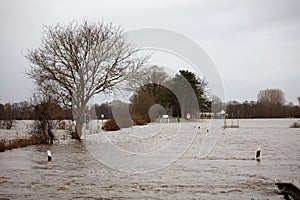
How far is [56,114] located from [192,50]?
1259 cm

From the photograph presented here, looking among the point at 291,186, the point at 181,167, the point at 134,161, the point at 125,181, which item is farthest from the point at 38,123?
the point at 291,186

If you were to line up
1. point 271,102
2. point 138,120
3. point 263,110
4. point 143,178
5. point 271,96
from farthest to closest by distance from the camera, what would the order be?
point 271,96 → point 271,102 → point 263,110 → point 138,120 → point 143,178

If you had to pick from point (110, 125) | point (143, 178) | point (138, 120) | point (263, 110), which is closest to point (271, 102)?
point (263, 110)

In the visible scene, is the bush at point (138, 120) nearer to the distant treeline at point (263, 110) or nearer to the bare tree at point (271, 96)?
the distant treeline at point (263, 110)

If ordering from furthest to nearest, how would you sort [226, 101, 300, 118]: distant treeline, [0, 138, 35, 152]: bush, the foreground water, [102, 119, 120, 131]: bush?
[226, 101, 300, 118]: distant treeline → [102, 119, 120, 131]: bush → [0, 138, 35, 152]: bush → the foreground water

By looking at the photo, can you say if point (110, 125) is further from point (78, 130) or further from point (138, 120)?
point (78, 130)

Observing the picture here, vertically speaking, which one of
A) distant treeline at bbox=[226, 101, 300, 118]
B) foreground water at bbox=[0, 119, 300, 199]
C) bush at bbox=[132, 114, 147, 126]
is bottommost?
foreground water at bbox=[0, 119, 300, 199]

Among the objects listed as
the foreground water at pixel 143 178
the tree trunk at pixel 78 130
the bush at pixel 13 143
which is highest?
the tree trunk at pixel 78 130

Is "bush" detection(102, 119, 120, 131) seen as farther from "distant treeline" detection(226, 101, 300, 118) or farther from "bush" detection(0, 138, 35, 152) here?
"distant treeline" detection(226, 101, 300, 118)

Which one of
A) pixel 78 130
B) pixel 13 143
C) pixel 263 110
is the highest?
pixel 263 110

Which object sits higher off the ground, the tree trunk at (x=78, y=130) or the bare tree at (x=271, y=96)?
the bare tree at (x=271, y=96)

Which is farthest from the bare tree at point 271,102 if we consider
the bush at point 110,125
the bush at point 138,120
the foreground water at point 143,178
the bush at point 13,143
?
the foreground water at point 143,178

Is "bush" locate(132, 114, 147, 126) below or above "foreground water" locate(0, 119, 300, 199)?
above

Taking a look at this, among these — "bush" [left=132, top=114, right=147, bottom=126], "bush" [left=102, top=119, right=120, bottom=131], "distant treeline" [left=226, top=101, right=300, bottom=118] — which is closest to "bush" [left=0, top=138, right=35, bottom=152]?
"bush" [left=102, top=119, right=120, bottom=131]
